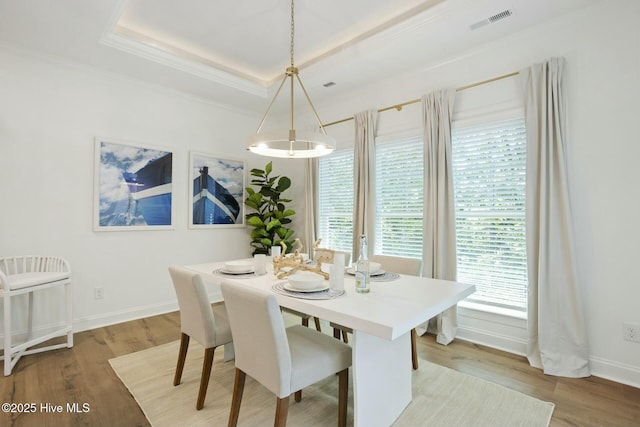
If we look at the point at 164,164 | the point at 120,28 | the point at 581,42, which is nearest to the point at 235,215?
the point at 164,164

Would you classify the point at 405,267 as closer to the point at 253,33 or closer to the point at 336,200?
the point at 336,200

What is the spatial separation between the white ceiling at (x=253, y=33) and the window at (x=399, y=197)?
2.85 ft

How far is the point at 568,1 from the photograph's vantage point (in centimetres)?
233

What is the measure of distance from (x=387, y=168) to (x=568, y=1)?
199cm

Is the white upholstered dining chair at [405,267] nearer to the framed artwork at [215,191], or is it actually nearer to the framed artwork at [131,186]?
the framed artwork at [215,191]

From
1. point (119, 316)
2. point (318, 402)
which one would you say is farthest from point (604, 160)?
point (119, 316)

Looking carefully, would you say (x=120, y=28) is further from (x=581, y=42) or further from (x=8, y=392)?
(x=581, y=42)

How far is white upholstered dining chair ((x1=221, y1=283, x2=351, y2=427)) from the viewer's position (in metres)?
1.45

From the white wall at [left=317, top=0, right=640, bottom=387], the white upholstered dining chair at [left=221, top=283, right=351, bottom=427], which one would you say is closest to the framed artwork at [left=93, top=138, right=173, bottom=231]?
the white upholstered dining chair at [left=221, top=283, right=351, bottom=427]

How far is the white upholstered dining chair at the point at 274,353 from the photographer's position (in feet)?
4.76

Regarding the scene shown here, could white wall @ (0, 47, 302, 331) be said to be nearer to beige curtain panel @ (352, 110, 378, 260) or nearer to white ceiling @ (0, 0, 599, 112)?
white ceiling @ (0, 0, 599, 112)

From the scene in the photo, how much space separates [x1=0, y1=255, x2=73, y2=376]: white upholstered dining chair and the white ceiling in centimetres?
198

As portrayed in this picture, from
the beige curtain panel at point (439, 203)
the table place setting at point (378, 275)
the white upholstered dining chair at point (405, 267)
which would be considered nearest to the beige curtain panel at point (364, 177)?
the beige curtain panel at point (439, 203)

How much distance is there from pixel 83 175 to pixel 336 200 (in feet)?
9.36
